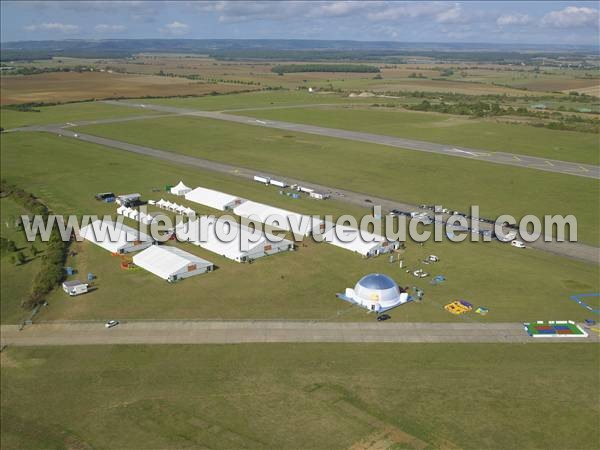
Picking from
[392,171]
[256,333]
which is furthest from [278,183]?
[256,333]

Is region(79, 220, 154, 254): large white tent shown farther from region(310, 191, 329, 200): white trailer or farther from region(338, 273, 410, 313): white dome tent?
region(310, 191, 329, 200): white trailer

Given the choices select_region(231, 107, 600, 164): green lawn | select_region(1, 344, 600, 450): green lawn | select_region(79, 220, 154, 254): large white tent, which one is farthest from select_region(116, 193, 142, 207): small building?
select_region(231, 107, 600, 164): green lawn

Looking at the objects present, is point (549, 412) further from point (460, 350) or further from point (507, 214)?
point (507, 214)

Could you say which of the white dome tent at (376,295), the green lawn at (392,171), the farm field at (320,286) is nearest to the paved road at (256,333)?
the farm field at (320,286)

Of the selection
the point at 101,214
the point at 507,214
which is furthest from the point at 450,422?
the point at 101,214

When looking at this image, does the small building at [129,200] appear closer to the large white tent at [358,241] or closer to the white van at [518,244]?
the large white tent at [358,241]

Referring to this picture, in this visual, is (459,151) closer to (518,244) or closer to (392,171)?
(392,171)

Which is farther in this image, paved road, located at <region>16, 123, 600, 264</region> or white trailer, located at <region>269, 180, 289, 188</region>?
white trailer, located at <region>269, 180, 289, 188</region>

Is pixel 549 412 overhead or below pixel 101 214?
below
